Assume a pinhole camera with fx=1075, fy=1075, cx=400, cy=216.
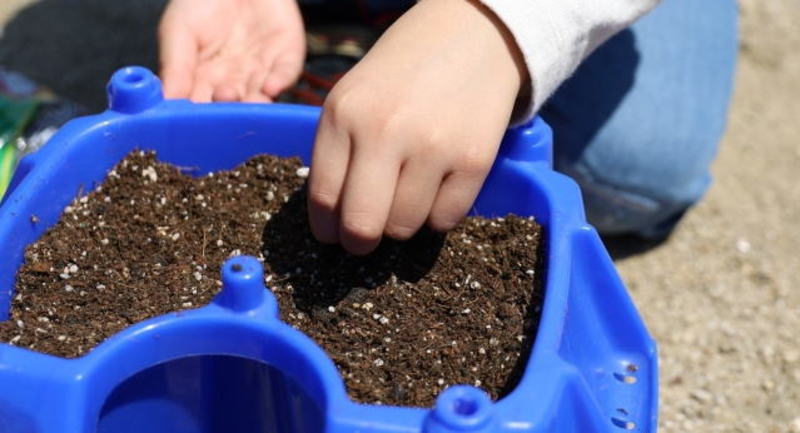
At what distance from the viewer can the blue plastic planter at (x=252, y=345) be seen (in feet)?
2.35

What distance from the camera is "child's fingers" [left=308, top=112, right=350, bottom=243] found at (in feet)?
2.66

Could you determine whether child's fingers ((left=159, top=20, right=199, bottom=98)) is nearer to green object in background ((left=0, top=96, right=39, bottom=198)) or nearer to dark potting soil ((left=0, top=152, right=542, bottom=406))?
dark potting soil ((left=0, top=152, right=542, bottom=406))

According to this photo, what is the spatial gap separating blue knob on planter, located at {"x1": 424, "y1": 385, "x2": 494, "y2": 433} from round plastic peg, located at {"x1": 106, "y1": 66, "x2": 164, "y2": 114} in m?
0.44

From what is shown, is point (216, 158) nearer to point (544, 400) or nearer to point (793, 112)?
point (544, 400)

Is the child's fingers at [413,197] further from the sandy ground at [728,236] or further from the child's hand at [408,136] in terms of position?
the sandy ground at [728,236]

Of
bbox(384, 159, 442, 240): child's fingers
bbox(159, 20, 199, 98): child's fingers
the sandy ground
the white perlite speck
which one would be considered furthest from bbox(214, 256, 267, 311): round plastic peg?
the sandy ground

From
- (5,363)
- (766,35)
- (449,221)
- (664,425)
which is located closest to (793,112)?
(766,35)

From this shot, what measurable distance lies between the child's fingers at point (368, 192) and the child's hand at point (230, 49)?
36 cm

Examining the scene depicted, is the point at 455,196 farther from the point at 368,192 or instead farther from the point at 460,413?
the point at 460,413

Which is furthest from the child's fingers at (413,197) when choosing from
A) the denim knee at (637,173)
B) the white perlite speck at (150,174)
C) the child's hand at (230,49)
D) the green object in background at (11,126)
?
the green object in background at (11,126)

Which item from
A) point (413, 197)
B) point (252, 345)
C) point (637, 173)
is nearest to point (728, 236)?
point (637, 173)

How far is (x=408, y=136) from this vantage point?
0.80m

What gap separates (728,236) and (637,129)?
0.66 ft

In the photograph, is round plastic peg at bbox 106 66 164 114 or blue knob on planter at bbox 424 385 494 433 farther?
round plastic peg at bbox 106 66 164 114
